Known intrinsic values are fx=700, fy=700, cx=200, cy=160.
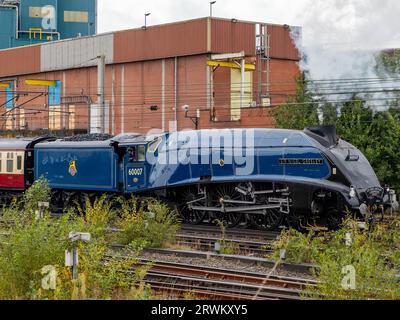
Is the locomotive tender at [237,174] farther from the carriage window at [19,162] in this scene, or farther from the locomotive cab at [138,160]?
the carriage window at [19,162]

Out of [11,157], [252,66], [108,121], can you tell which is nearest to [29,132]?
[108,121]

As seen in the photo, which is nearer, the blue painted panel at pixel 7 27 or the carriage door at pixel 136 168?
the carriage door at pixel 136 168

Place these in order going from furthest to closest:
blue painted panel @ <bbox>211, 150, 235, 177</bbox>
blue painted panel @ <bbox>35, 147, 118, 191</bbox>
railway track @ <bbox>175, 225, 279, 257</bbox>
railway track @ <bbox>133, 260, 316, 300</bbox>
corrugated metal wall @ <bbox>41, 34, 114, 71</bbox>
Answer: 1. corrugated metal wall @ <bbox>41, 34, 114, 71</bbox>
2. blue painted panel @ <bbox>35, 147, 118, 191</bbox>
3. blue painted panel @ <bbox>211, 150, 235, 177</bbox>
4. railway track @ <bbox>175, 225, 279, 257</bbox>
5. railway track @ <bbox>133, 260, 316, 300</bbox>

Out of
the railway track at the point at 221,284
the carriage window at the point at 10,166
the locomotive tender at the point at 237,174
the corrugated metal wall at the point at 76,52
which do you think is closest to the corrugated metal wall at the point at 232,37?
the corrugated metal wall at the point at 76,52

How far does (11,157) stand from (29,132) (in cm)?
2051

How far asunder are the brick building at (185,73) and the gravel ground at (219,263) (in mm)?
21058

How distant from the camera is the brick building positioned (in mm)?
42344

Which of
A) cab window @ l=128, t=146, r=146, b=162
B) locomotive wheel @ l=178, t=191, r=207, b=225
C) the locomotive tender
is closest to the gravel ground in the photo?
the locomotive tender

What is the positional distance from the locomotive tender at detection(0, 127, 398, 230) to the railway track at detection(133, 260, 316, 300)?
5.02m

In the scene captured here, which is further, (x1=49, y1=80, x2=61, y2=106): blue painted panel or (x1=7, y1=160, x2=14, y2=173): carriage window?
(x1=49, y1=80, x2=61, y2=106): blue painted panel

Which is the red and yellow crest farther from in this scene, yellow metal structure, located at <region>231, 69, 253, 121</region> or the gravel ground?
yellow metal structure, located at <region>231, 69, 253, 121</region>

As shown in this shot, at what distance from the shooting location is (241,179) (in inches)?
775

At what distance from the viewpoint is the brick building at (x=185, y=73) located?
42.3 meters

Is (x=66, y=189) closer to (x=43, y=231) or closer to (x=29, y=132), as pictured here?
(x=43, y=231)
